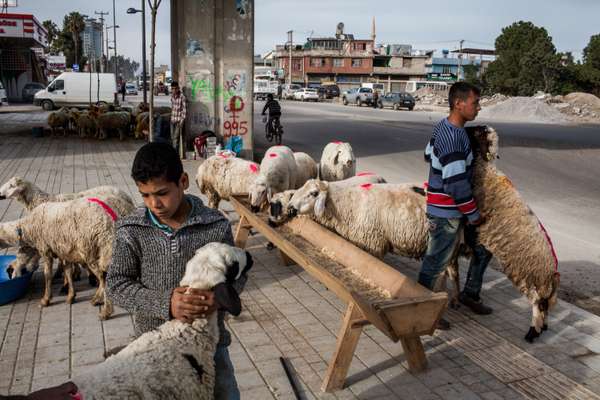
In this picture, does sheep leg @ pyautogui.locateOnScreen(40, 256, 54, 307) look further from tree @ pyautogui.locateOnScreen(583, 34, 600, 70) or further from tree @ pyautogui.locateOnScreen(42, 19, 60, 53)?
tree @ pyautogui.locateOnScreen(42, 19, 60, 53)

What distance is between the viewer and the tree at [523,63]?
51.0 meters

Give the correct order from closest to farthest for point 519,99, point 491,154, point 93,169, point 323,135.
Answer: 1. point 491,154
2. point 93,169
3. point 323,135
4. point 519,99

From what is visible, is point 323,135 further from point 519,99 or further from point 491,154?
point 519,99

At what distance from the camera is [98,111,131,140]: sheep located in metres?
19.9

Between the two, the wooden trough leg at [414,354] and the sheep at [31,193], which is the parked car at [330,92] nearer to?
the sheep at [31,193]

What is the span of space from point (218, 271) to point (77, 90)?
3376cm

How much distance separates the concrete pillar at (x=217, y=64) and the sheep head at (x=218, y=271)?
519 inches

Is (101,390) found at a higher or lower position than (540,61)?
lower

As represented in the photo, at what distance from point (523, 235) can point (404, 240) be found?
3.90 feet

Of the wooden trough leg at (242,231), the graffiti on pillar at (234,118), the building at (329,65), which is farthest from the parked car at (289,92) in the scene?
the wooden trough leg at (242,231)

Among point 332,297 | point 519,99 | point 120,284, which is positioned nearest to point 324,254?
point 332,297

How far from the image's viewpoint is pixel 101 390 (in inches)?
81.5

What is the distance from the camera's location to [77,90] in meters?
32.1

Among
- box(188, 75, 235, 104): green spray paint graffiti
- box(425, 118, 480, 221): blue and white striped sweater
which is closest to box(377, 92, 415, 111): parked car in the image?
box(188, 75, 235, 104): green spray paint graffiti
